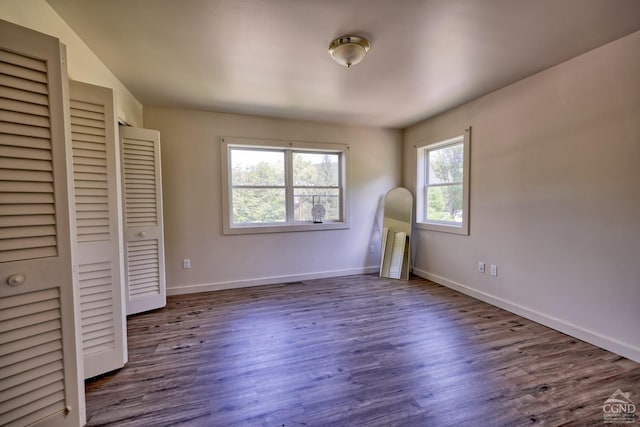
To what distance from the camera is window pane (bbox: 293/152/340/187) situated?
4125mm

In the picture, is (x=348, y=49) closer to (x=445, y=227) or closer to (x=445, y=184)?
(x=445, y=184)

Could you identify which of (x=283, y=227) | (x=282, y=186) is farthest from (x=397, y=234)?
(x=282, y=186)

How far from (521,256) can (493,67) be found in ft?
6.18

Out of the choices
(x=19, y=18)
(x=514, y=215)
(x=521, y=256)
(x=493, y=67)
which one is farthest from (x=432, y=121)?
(x=19, y=18)

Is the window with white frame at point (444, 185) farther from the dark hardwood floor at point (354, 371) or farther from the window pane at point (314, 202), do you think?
the window pane at point (314, 202)

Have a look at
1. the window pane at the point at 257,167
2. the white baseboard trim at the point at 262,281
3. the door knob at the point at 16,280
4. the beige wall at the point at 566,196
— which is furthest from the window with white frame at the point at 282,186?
the door knob at the point at 16,280

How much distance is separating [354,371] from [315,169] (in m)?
2.95

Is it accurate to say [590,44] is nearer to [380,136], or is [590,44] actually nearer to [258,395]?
[380,136]

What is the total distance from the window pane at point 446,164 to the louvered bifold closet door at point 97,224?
3735mm

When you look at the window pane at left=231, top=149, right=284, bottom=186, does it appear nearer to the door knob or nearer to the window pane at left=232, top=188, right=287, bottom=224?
the window pane at left=232, top=188, right=287, bottom=224

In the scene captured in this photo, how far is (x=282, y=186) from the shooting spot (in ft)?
13.2

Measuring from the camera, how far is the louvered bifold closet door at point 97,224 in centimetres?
176

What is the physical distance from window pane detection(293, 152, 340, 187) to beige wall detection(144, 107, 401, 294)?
0.90ft

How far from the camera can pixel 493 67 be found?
246cm
